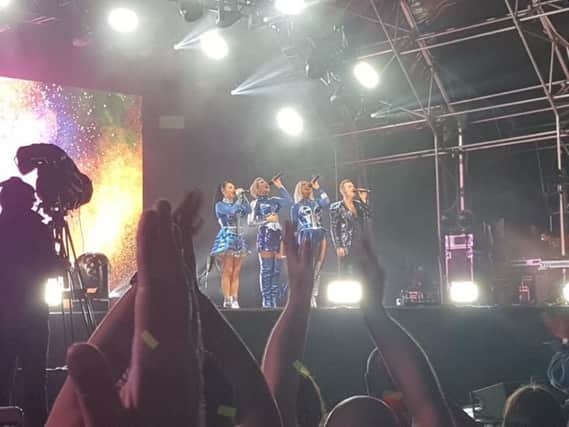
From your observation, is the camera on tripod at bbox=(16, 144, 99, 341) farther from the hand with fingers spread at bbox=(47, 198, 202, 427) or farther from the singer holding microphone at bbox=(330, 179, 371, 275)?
the singer holding microphone at bbox=(330, 179, 371, 275)

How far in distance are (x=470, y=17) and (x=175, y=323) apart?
932 centimetres

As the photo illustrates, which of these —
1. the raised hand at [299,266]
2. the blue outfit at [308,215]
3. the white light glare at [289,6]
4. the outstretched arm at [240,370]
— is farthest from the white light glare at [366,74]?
the outstretched arm at [240,370]

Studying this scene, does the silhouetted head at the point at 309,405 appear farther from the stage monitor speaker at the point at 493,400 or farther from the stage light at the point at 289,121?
the stage light at the point at 289,121

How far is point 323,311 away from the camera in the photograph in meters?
4.58

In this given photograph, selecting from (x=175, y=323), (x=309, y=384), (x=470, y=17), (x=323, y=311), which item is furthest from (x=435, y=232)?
(x=175, y=323)

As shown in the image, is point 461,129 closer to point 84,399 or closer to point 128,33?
point 128,33

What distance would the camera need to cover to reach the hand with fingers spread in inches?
24.7

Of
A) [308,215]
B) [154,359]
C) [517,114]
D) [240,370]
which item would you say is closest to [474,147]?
[517,114]

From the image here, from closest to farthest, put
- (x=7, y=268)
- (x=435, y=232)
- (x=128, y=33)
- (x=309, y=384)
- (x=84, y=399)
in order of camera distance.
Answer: (x=84, y=399) < (x=309, y=384) < (x=7, y=268) < (x=128, y=33) < (x=435, y=232)

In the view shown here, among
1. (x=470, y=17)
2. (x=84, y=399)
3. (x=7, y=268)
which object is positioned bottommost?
(x=84, y=399)

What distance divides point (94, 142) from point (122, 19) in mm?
Answer: 1452

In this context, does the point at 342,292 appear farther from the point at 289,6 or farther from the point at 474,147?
the point at 474,147

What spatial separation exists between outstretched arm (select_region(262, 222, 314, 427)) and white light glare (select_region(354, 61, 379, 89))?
8.07 meters

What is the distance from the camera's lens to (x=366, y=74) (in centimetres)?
910
